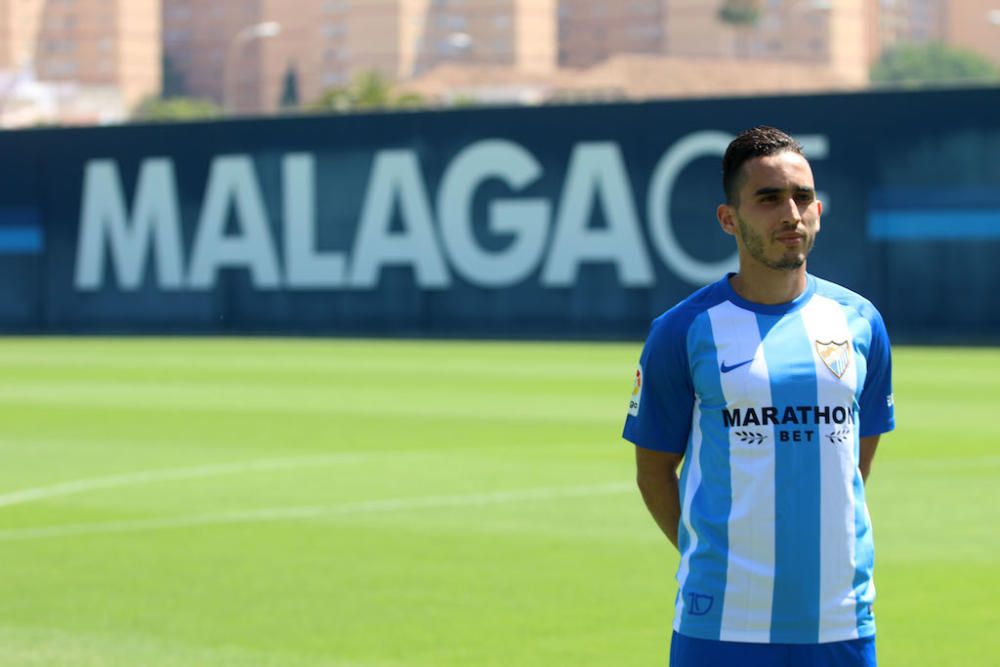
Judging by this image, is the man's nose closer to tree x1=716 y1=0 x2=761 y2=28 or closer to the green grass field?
the green grass field

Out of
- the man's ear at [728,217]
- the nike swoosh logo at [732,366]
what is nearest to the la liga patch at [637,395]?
the nike swoosh logo at [732,366]

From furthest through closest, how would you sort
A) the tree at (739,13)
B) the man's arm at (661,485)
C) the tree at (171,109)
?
the tree at (739,13) → the tree at (171,109) → the man's arm at (661,485)

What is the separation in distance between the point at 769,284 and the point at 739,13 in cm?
15838

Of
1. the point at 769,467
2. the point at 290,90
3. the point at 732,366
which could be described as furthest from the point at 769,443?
the point at 290,90

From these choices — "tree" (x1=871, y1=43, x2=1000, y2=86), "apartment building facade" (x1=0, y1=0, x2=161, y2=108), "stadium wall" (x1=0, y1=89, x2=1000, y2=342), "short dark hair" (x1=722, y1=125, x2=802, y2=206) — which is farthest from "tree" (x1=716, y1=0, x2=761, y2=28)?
"short dark hair" (x1=722, y1=125, x2=802, y2=206)

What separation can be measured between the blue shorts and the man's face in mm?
859

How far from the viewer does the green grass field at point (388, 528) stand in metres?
8.08

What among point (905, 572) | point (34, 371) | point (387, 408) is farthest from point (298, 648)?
point (34, 371)

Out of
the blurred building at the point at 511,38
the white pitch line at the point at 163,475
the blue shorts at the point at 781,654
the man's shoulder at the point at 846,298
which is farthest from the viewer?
the blurred building at the point at 511,38

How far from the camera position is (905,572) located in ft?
30.8

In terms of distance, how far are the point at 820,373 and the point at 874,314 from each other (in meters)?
0.31

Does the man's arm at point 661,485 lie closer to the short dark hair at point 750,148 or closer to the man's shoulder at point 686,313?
the man's shoulder at point 686,313

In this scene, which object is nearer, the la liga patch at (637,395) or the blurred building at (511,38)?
the la liga patch at (637,395)

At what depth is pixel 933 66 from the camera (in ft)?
575
